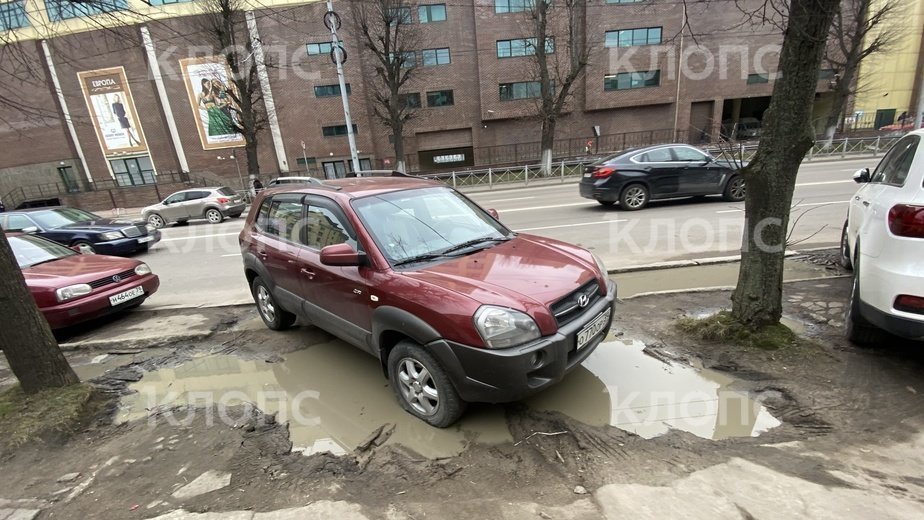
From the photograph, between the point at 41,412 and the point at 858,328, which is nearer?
the point at 41,412

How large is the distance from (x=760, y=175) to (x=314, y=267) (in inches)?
155

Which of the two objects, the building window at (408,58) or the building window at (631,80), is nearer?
the building window at (408,58)

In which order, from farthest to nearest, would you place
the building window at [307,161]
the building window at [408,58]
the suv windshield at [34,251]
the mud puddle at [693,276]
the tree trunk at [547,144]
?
the building window at [307,161], the building window at [408,58], the tree trunk at [547,144], the suv windshield at [34,251], the mud puddle at [693,276]

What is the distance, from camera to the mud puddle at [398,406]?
2.87 meters

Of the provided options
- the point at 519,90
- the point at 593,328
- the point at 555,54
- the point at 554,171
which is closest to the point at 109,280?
the point at 593,328

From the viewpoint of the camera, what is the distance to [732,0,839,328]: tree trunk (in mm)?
3072

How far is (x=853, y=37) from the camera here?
23.0m

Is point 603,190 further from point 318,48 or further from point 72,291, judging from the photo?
point 318,48

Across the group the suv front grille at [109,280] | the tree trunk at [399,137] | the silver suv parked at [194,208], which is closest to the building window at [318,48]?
the tree trunk at [399,137]

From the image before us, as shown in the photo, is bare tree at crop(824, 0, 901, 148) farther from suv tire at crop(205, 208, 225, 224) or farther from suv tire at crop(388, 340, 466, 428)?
suv tire at crop(205, 208, 225, 224)

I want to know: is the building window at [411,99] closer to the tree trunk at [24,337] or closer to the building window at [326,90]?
the building window at [326,90]

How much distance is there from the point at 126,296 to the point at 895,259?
809 centimetres

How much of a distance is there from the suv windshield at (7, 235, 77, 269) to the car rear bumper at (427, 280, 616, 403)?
6.43m

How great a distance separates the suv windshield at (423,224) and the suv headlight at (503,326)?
880 millimetres
